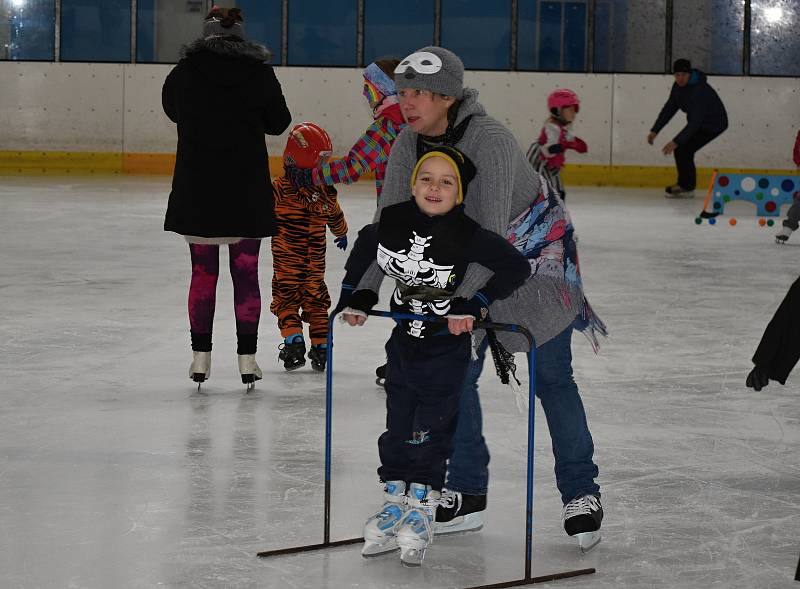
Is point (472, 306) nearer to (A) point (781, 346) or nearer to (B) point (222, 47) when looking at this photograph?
(A) point (781, 346)

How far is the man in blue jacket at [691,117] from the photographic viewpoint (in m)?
16.5

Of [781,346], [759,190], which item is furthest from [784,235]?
[781,346]

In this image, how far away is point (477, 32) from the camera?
1927 cm

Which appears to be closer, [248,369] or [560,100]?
[248,369]

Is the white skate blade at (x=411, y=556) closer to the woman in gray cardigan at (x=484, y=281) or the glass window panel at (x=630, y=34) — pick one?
the woman in gray cardigan at (x=484, y=281)

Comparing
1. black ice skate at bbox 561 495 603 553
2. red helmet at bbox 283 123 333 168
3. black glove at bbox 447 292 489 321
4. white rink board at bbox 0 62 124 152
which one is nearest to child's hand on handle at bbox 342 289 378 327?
black glove at bbox 447 292 489 321

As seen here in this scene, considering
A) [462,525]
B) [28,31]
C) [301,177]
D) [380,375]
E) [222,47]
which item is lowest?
[462,525]

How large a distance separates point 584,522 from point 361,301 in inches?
31.0

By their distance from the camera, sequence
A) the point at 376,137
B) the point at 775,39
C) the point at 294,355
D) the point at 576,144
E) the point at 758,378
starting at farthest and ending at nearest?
the point at 775,39
the point at 576,144
the point at 294,355
the point at 376,137
the point at 758,378

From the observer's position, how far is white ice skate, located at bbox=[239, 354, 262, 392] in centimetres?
552

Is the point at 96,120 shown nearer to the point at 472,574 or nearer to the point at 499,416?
the point at 499,416

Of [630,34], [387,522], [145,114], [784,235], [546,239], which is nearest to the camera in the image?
[387,522]

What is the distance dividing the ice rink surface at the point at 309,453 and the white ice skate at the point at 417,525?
0.06 m

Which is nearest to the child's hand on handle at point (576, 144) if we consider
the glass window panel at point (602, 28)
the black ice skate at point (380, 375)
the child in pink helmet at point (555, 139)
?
the child in pink helmet at point (555, 139)
